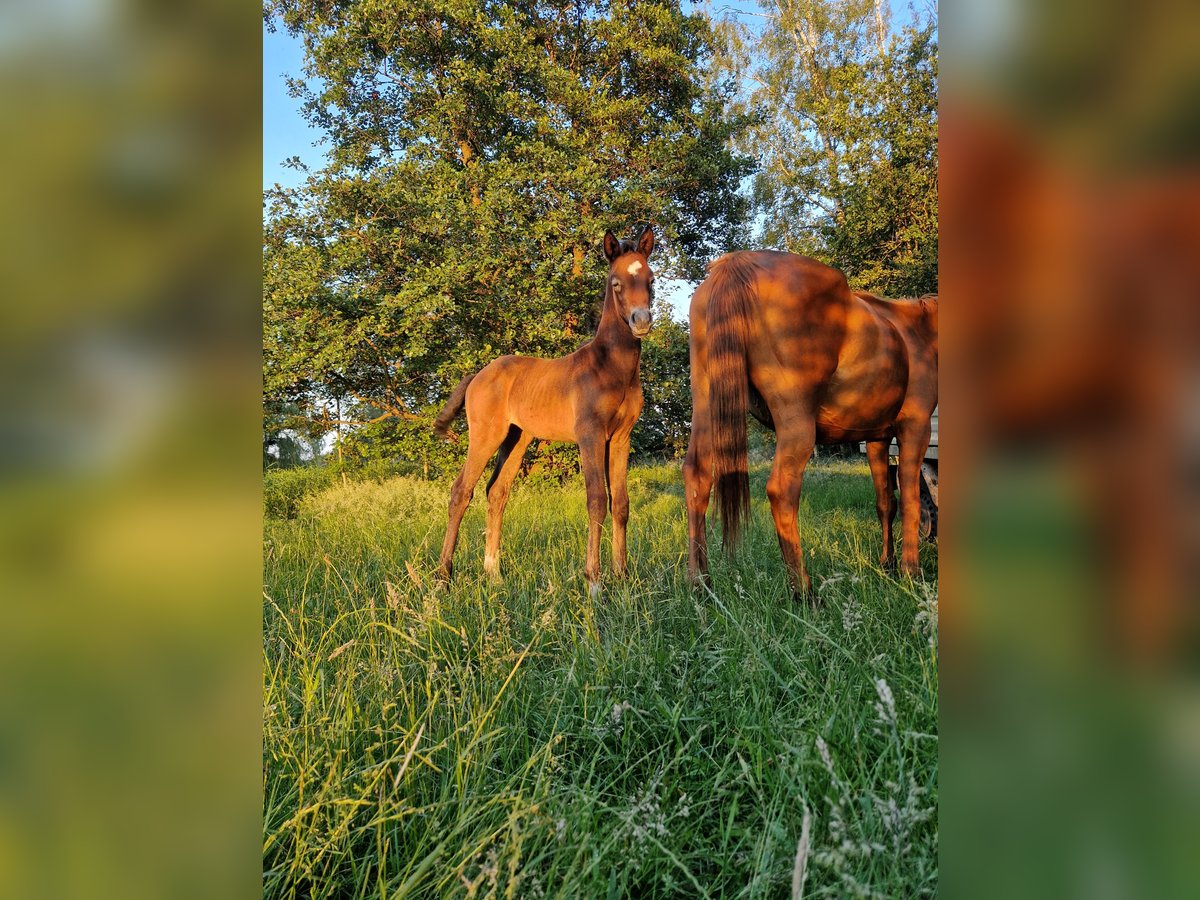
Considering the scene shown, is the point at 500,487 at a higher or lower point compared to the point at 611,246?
lower

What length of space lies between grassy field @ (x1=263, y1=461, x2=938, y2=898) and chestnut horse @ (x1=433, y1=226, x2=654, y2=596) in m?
0.86

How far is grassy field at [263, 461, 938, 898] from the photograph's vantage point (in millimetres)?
1082

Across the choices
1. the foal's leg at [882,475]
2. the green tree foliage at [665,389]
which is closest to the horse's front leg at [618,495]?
the foal's leg at [882,475]

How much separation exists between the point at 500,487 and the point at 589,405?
0.97 meters

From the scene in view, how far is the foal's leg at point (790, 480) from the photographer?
273 cm

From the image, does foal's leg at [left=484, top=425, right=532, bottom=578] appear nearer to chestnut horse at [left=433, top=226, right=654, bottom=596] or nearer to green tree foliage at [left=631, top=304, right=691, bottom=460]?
chestnut horse at [left=433, top=226, right=654, bottom=596]

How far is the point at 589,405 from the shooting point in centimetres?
368

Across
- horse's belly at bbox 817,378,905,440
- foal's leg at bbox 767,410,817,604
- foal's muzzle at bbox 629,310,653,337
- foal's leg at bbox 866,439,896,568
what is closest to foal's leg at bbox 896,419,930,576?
horse's belly at bbox 817,378,905,440

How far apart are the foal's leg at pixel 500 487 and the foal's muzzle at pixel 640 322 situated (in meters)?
1.27

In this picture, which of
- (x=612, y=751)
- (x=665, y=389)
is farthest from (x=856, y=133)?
(x=612, y=751)

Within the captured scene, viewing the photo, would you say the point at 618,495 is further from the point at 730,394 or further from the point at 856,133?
the point at 856,133
